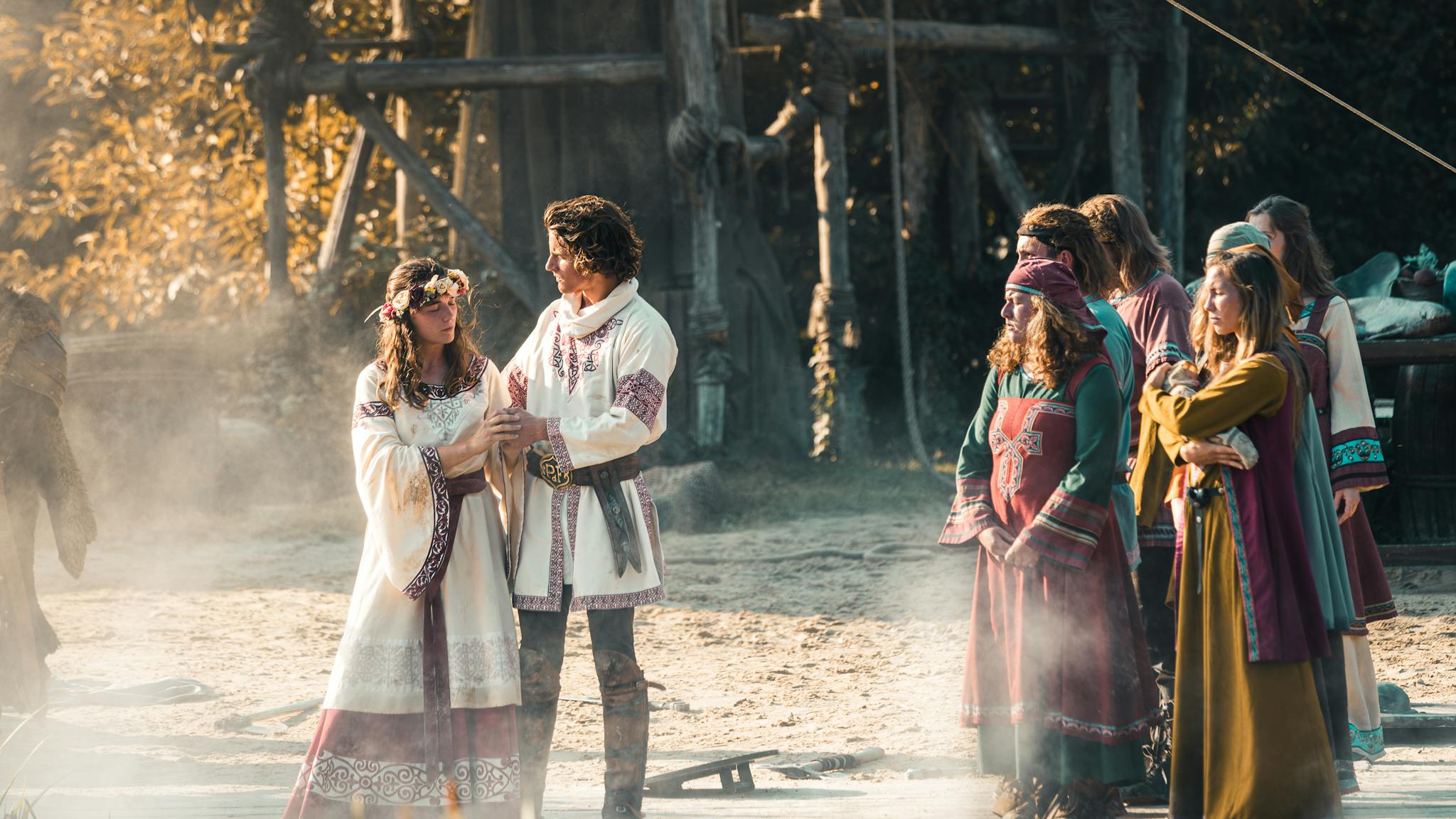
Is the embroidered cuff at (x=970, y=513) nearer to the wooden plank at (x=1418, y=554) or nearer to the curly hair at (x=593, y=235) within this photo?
the curly hair at (x=593, y=235)

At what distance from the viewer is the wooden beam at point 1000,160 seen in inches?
459

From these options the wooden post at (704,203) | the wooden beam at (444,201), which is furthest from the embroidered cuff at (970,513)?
the wooden beam at (444,201)

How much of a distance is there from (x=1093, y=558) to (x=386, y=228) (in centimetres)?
1082

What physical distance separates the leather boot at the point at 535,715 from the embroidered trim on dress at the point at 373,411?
71 cm

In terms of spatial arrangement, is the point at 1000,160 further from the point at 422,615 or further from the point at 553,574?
the point at 422,615

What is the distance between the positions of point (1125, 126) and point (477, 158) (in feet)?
17.3

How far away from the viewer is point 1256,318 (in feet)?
12.2

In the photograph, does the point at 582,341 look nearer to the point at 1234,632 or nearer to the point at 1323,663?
the point at 1234,632

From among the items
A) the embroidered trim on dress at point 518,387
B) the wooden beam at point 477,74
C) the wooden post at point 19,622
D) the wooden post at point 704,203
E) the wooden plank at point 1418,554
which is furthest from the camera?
the wooden beam at point 477,74

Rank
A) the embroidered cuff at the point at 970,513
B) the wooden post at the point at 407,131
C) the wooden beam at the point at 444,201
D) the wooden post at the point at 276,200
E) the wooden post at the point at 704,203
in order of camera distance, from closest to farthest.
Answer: the embroidered cuff at the point at 970,513, the wooden post at the point at 704,203, the wooden beam at the point at 444,201, the wooden post at the point at 276,200, the wooden post at the point at 407,131

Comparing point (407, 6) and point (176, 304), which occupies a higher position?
point (407, 6)

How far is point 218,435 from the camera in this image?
35.3 ft

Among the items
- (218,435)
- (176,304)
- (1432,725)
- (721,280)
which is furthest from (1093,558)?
(176,304)

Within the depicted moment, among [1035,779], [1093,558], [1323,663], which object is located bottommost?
[1035,779]
